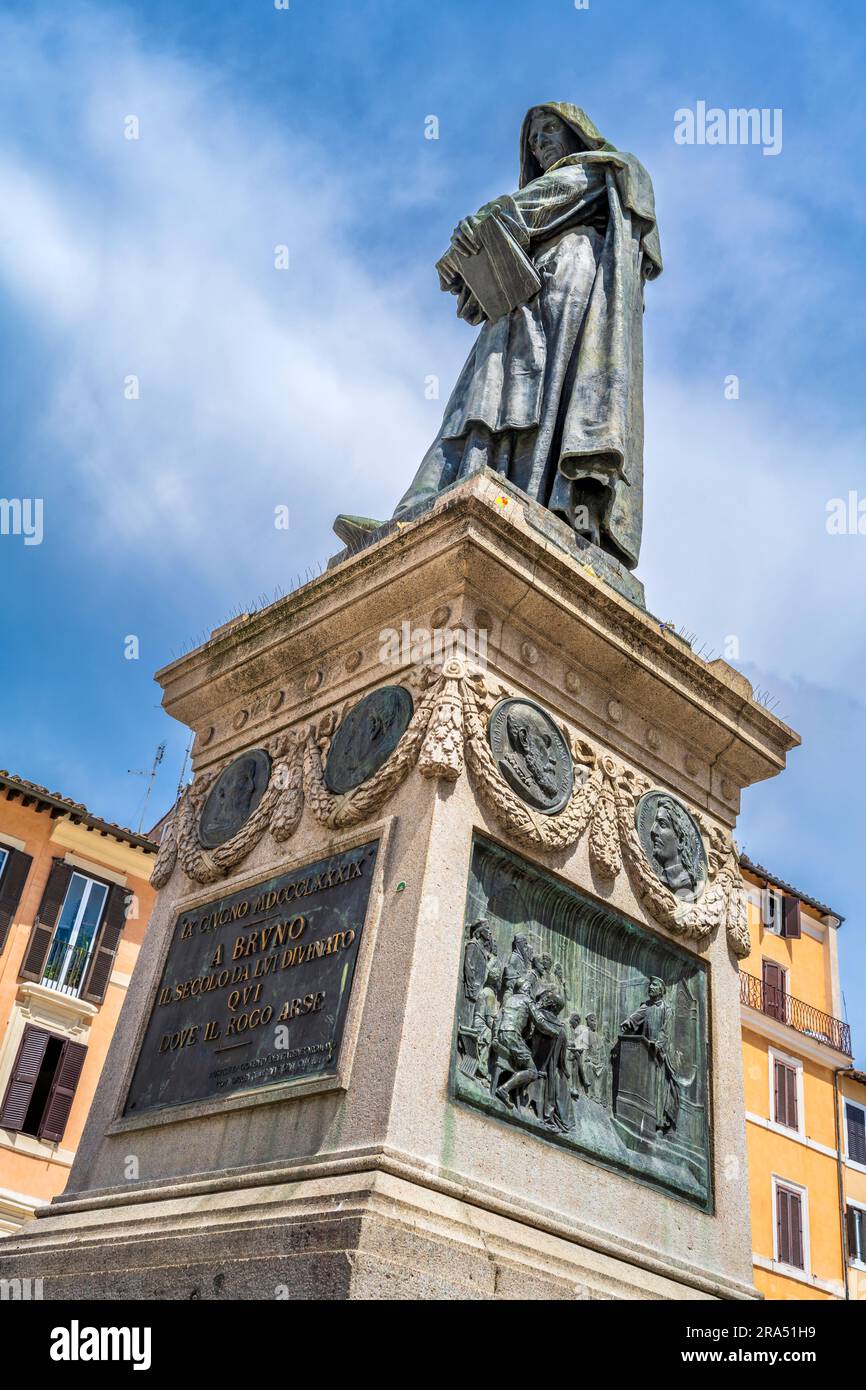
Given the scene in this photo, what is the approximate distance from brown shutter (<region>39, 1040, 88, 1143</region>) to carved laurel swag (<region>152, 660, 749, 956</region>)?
19.0 metres

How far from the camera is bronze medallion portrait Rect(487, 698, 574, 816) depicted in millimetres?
5789

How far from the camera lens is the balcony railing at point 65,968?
25.1m

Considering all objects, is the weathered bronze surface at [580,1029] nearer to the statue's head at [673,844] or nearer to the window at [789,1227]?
the statue's head at [673,844]

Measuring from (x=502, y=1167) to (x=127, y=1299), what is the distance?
1.48m

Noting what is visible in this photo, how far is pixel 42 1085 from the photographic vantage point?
79.3ft

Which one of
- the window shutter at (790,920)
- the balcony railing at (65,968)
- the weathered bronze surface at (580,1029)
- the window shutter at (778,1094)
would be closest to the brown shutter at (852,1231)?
the window shutter at (778,1094)

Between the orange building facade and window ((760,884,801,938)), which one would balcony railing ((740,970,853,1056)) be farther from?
the orange building facade

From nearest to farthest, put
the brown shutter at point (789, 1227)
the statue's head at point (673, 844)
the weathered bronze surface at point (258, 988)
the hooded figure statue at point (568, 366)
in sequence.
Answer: the weathered bronze surface at point (258, 988) → the statue's head at point (673, 844) → the hooded figure statue at point (568, 366) → the brown shutter at point (789, 1227)

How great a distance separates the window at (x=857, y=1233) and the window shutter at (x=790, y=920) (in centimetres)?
621

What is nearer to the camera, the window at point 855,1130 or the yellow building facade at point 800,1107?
the yellow building facade at point 800,1107

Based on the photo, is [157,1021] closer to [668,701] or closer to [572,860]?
[572,860]

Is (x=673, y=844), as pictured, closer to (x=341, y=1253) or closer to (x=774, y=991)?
(x=341, y=1253)
